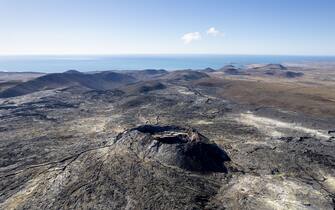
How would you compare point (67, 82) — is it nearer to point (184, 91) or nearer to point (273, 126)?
point (184, 91)

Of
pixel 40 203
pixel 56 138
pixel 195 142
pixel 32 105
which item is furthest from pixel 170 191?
pixel 32 105

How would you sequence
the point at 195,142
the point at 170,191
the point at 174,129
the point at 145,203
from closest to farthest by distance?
the point at 145,203 < the point at 170,191 < the point at 195,142 < the point at 174,129

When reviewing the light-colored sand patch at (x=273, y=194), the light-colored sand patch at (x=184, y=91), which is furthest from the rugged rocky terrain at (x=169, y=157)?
the light-colored sand patch at (x=184, y=91)

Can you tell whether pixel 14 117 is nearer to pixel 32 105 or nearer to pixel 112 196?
pixel 32 105

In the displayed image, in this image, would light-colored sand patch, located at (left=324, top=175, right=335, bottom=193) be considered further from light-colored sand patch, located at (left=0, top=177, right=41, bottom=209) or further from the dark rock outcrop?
light-colored sand patch, located at (left=0, top=177, right=41, bottom=209)

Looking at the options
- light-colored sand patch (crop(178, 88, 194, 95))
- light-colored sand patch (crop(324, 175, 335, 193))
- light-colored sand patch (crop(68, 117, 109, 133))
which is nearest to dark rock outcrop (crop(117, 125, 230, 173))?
→ light-colored sand patch (crop(324, 175, 335, 193))
